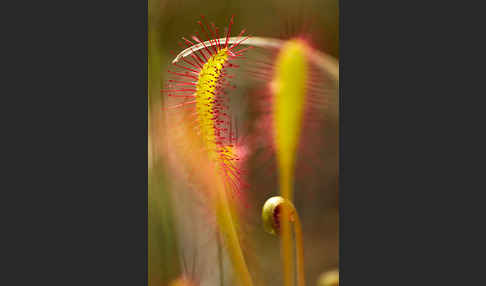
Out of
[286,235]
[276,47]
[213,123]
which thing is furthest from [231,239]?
[276,47]

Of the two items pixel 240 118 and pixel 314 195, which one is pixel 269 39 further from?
pixel 314 195

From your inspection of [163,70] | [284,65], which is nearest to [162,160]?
[163,70]

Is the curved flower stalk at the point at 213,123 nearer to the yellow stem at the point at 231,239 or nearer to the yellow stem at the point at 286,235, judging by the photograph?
the yellow stem at the point at 231,239

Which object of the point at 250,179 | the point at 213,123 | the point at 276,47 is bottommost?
the point at 250,179

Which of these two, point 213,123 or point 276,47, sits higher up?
point 276,47

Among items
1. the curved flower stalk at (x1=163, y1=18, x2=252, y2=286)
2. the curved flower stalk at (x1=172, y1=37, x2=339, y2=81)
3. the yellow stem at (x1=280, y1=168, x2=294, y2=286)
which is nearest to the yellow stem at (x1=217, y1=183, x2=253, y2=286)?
the curved flower stalk at (x1=163, y1=18, x2=252, y2=286)

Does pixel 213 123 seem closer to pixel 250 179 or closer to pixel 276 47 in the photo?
pixel 250 179

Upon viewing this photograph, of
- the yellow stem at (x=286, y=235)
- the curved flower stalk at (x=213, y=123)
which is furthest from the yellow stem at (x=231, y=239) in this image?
the yellow stem at (x=286, y=235)
